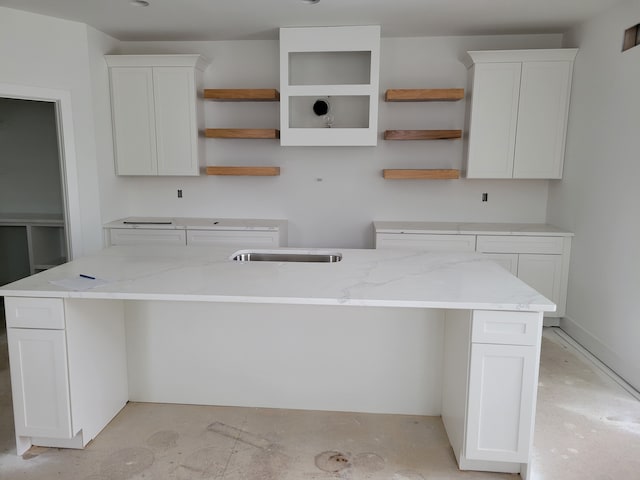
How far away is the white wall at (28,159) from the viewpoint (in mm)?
4605

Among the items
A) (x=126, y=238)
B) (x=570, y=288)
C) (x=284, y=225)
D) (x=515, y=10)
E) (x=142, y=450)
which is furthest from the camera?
(x=284, y=225)

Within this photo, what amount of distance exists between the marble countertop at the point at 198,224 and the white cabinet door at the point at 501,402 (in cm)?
246

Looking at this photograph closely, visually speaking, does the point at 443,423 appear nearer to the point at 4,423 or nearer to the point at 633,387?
the point at 633,387

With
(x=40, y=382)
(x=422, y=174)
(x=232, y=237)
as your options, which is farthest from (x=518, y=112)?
(x=40, y=382)

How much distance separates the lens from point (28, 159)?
463cm

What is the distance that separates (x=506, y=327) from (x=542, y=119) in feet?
8.72

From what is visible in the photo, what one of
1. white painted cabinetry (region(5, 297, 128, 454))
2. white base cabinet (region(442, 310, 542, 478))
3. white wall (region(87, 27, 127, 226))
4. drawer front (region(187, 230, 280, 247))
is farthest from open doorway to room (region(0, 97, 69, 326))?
white base cabinet (region(442, 310, 542, 478))

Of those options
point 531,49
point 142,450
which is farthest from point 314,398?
point 531,49

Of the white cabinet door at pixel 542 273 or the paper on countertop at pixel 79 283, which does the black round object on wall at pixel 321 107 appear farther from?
the paper on countertop at pixel 79 283

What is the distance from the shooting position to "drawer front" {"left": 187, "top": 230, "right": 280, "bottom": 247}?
4027 mm

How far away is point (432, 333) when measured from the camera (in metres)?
2.32

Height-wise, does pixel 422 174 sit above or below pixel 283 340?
above

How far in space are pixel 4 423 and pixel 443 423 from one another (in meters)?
2.34

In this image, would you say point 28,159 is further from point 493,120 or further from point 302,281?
point 493,120
